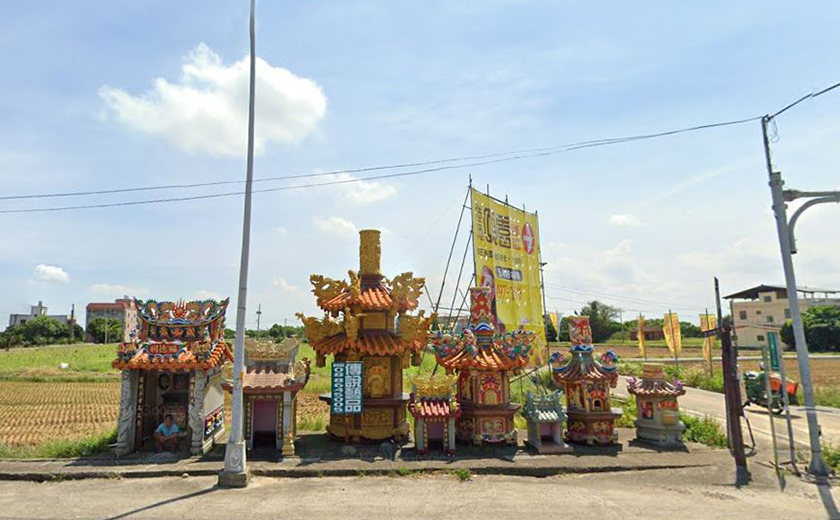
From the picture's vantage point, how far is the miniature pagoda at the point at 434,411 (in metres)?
13.0

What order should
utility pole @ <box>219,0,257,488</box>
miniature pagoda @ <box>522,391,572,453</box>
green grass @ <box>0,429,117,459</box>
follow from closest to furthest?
utility pole @ <box>219,0,257,488</box> < green grass @ <box>0,429,117,459</box> < miniature pagoda @ <box>522,391,572,453</box>

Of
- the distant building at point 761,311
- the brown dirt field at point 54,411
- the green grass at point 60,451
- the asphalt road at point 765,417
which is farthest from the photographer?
the distant building at point 761,311

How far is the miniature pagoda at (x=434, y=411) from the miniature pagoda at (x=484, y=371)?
60 centimetres

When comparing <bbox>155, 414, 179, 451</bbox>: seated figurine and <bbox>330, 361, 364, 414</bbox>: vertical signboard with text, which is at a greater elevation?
<bbox>330, 361, 364, 414</bbox>: vertical signboard with text

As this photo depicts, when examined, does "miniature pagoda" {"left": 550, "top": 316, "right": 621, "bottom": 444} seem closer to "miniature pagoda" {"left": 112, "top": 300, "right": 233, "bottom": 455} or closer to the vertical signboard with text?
the vertical signboard with text

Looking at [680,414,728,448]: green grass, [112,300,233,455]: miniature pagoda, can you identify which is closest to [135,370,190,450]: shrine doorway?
[112,300,233,455]: miniature pagoda

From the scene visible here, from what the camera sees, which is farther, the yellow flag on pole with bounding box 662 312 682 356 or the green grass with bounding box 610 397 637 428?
the yellow flag on pole with bounding box 662 312 682 356

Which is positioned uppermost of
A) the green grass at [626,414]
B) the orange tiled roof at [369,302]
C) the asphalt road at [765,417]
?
the orange tiled roof at [369,302]

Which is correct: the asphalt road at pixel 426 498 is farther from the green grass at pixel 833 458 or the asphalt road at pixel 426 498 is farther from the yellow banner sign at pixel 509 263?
the yellow banner sign at pixel 509 263

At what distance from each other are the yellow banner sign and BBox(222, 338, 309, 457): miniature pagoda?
8596 millimetres

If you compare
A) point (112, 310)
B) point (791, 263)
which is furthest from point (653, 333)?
point (112, 310)

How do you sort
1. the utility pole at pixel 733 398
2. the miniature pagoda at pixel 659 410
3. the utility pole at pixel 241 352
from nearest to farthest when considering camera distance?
the utility pole at pixel 241 352 → the utility pole at pixel 733 398 → the miniature pagoda at pixel 659 410

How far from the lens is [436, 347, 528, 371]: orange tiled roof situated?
13773 mm

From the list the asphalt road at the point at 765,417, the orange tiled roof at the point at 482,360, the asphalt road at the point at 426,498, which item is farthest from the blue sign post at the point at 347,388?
the asphalt road at the point at 765,417
